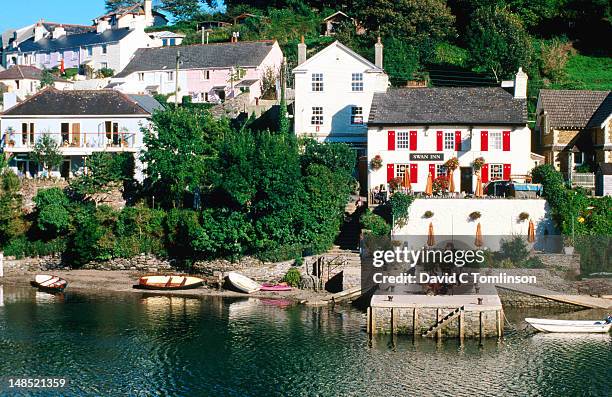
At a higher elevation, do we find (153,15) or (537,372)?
(153,15)

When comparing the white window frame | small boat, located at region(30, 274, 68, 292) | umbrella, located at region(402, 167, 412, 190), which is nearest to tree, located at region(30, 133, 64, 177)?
small boat, located at region(30, 274, 68, 292)

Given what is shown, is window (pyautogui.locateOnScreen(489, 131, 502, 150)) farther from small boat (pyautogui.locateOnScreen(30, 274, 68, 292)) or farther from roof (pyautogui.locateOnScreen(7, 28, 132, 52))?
roof (pyautogui.locateOnScreen(7, 28, 132, 52))

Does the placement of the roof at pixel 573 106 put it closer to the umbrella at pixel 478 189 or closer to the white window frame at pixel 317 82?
the umbrella at pixel 478 189

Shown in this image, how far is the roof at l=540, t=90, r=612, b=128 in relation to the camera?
224ft

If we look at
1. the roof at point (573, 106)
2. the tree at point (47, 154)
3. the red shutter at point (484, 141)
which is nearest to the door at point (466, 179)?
the red shutter at point (484, 141)

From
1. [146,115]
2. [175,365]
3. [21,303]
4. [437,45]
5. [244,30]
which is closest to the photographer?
[175,365]

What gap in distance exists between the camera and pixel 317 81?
71062mm

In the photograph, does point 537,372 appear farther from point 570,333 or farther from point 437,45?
point 437,45

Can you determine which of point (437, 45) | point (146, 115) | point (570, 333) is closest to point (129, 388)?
point (570, 333)

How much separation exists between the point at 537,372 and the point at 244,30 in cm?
6816

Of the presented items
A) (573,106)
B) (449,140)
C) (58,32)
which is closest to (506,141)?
(449,140)

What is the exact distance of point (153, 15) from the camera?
380 ft

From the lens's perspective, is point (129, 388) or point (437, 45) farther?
point (437, 45)

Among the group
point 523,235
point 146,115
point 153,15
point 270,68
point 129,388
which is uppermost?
point 153,15
